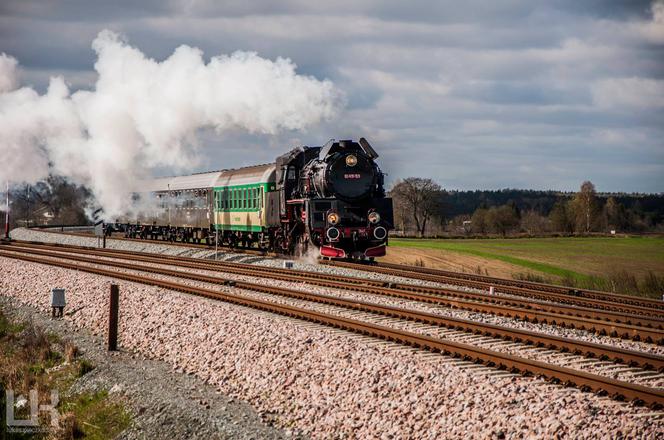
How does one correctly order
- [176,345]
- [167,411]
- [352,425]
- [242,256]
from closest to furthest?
1. [352,425]
2. [167,411]
3. [176,345]
4. [242,256]

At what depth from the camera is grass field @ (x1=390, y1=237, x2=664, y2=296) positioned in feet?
125

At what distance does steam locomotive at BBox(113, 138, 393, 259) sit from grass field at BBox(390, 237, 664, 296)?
12395mm

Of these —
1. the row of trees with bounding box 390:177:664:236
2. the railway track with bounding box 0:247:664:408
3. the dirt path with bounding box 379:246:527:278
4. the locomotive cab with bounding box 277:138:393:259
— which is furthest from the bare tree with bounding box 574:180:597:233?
the railway track with bounding box 0:247:664:408

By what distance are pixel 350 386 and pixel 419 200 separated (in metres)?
75.1

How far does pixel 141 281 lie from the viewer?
61.4 ft

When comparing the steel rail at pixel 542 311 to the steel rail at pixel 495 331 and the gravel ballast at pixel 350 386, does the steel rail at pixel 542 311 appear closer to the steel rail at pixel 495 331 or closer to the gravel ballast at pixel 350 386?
the steel rail at pixel 495 331

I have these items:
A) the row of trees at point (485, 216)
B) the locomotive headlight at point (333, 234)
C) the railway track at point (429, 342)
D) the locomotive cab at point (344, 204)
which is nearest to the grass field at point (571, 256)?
the locomotive cab at point (344, 204)

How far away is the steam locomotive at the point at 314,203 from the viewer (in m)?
22.8

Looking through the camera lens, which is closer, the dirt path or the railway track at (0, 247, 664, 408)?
the railway track at (0, 247, 664, 408)

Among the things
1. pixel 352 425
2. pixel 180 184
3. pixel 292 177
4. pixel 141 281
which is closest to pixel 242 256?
pixel 292 177

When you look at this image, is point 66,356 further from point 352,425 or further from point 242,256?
point 242,256

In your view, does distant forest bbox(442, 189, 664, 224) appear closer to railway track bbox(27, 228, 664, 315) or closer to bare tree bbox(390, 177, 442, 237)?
bare tree bbox(390, 177, 442, 237)

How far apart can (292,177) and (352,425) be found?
1840 cm

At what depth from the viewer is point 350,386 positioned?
8.40 meters
